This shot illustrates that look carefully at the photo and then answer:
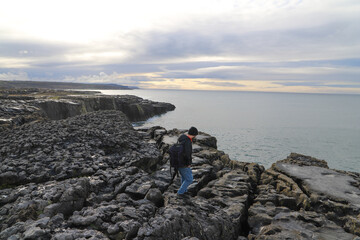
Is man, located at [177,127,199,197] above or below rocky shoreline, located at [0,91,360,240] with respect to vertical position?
above

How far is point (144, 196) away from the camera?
992 centimetres

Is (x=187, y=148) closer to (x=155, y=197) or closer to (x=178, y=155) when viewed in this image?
(x=178, y=155)

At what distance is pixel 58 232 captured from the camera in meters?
6.44

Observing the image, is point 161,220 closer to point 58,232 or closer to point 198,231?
point 198,231

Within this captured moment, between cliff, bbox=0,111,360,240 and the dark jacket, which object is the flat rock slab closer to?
cliff, bbox=0,111,360,240

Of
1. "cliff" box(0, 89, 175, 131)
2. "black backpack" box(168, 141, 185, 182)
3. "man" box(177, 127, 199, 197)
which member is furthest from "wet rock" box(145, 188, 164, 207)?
"cliff" box(0, 89, 175, 131)

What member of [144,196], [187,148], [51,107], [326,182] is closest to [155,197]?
[144,196]

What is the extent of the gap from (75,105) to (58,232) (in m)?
45.4

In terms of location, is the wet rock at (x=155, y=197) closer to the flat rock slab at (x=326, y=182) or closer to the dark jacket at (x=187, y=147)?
the dark jacket at (x=187, y=147)

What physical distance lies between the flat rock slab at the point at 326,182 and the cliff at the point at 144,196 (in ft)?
0.20

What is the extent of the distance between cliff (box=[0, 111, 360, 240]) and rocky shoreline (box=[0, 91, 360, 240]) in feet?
0.13

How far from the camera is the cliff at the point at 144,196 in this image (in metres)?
7.26

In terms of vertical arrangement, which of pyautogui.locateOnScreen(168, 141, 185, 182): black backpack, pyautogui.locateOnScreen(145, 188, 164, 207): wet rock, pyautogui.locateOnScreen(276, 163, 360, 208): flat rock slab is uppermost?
pyautogui.locateOnScreen(168, 141, 185, 182): black backpack

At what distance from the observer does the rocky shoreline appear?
7.25 meters
